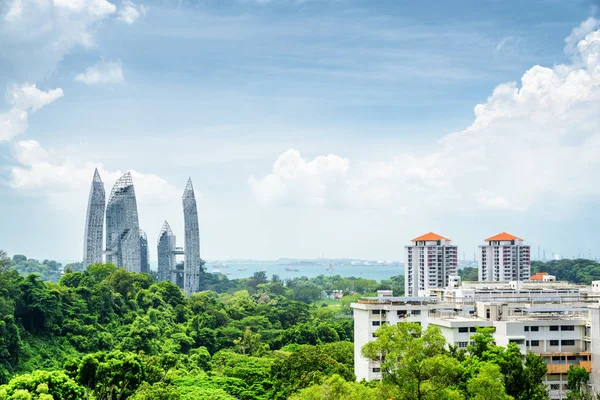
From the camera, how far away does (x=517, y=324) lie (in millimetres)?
18578

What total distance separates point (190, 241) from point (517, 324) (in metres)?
45.7

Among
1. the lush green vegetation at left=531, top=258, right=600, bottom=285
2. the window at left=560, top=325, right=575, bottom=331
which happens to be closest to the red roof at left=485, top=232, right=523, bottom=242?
the lush green vegetation at left=531, top=258, right=600, bottom=285

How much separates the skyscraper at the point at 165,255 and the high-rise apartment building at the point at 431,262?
84.8 ft

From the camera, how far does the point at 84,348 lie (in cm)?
2517

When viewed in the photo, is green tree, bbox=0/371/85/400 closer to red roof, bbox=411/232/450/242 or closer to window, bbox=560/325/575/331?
window, bbox=560/325/575/331

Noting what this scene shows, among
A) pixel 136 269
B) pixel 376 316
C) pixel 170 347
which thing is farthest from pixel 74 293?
pixel 136 269

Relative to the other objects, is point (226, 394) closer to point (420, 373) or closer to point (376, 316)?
point (376, 316)

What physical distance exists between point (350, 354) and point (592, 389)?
32.1 feet

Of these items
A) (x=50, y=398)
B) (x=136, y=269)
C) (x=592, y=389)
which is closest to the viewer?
(x=50, y=398)

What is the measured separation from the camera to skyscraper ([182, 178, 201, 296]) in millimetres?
60875

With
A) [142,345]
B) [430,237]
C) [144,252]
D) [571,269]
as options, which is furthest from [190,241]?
[571,269]

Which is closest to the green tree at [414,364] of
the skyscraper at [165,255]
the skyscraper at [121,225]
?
the skyscraper at [121,225]

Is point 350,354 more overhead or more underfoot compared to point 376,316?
more underfoot

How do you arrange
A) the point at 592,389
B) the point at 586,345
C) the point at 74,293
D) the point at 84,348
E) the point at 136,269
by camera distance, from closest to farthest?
1. the point at 592,389
2. the point at 586,345
3. the point at 84,348
4. the point at 74,293
5. the point at 136,269
